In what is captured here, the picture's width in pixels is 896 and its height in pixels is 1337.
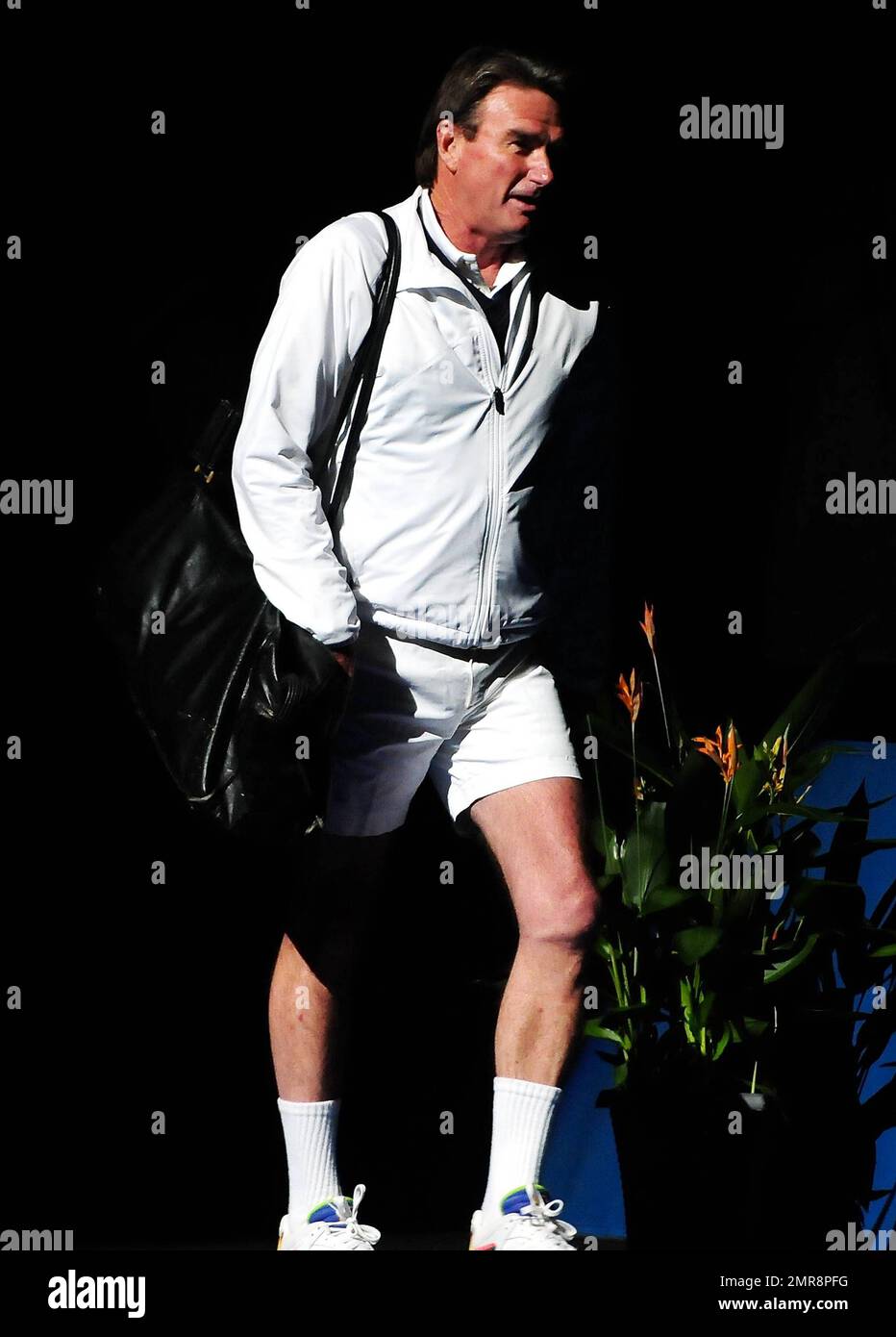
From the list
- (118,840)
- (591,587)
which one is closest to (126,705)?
(118,840)

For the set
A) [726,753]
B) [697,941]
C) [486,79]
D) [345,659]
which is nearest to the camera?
[345,659]

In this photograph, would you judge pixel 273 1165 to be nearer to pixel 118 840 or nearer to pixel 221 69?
pixel 118 840

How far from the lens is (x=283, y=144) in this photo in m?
3.93

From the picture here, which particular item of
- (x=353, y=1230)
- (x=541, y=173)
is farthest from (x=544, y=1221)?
(x=541, y=173)

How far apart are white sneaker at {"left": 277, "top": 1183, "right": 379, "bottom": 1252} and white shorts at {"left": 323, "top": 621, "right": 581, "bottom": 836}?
2.26ft

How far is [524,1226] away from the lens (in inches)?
132

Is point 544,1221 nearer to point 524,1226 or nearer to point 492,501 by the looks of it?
point 524,1226

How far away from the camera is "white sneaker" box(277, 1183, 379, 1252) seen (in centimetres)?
345

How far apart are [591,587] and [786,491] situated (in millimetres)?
728

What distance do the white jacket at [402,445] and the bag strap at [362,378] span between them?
1 cm

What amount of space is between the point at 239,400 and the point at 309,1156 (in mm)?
1521

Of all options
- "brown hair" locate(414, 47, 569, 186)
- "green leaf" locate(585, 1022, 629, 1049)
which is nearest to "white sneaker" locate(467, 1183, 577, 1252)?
"green leaf" locate(585, 1022, 629, 1049)

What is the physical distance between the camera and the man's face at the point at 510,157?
11.1 ft

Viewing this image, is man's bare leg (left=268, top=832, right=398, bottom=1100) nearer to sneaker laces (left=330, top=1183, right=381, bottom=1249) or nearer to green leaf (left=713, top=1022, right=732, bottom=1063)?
sneaker laces (left=330, top=1183, right=381, bottom=1249)
